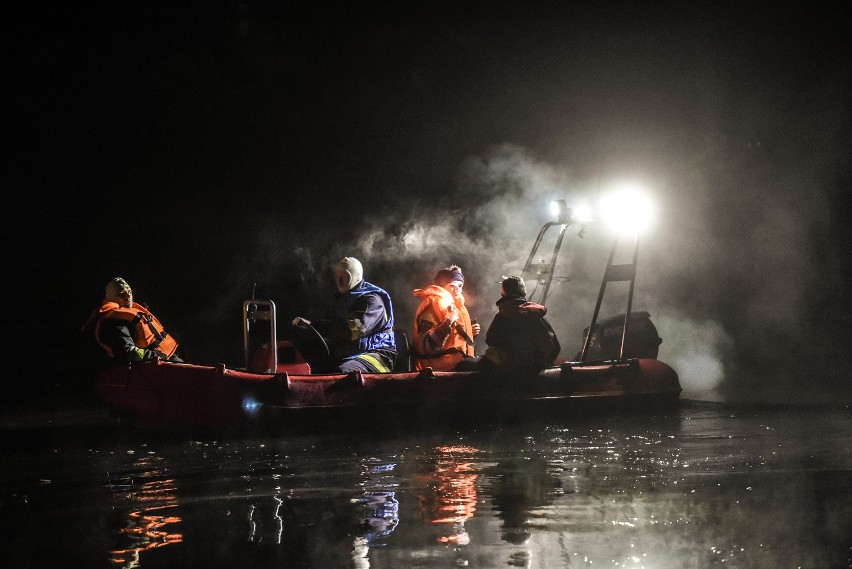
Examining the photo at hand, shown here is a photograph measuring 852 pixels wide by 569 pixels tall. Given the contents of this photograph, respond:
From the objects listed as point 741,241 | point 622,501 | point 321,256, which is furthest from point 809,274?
point 622,501

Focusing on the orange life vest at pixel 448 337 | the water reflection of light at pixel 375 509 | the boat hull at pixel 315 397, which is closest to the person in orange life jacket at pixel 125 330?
the boat hull at pixel 315 397

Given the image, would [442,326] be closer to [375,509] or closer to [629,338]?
[629,338]

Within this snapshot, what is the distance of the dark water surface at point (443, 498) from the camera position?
13.7 feet

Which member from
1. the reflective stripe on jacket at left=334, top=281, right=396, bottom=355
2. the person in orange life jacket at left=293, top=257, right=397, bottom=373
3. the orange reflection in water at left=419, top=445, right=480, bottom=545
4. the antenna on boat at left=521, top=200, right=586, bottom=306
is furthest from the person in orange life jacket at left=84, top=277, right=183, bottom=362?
the antenna on boat at left=521, top=200, right=586, bottom=306

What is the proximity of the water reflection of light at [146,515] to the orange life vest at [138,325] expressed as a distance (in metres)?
1.97

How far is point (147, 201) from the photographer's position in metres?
29.9

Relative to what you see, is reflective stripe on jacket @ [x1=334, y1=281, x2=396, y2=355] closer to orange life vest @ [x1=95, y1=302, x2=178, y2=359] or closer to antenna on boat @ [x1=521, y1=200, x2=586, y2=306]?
orange life vest @ [x1=95, y1=302, x2=178, y2=359]

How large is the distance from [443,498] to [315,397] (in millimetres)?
2967

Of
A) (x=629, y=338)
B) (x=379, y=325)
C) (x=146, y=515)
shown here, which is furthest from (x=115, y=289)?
(x=629, y=338)

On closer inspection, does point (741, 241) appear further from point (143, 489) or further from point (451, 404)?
point (143, 489)

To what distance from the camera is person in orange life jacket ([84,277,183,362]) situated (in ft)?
28.1

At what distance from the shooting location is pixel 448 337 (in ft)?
30.1

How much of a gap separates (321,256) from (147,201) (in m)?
7.11

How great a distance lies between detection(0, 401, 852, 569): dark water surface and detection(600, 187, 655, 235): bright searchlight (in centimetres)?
220
